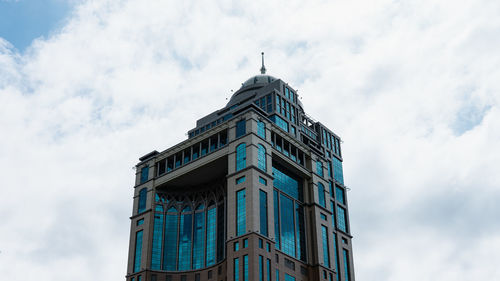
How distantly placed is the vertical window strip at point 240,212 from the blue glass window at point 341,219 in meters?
52.0

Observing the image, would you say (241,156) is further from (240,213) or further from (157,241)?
(157,241)

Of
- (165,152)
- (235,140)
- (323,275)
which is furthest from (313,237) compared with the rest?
(165,152)

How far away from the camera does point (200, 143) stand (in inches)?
A: 5605

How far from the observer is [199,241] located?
457ft

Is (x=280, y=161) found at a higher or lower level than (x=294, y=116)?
lower

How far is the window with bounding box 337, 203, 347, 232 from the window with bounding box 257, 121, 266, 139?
152ft

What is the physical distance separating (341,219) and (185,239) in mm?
51242

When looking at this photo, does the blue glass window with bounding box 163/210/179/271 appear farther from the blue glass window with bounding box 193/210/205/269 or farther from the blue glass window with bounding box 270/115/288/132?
the blue glass window with bounding box 270/115/288/132

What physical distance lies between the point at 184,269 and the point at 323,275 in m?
30.1

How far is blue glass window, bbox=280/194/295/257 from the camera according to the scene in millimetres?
129275

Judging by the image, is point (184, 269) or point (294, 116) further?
point (294, 116)

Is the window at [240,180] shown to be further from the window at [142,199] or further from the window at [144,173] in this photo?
the window at [144,173]

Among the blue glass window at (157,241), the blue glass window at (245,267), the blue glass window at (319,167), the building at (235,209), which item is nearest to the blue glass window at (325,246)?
the building at (235,209)

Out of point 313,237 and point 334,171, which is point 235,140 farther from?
point 334,171
